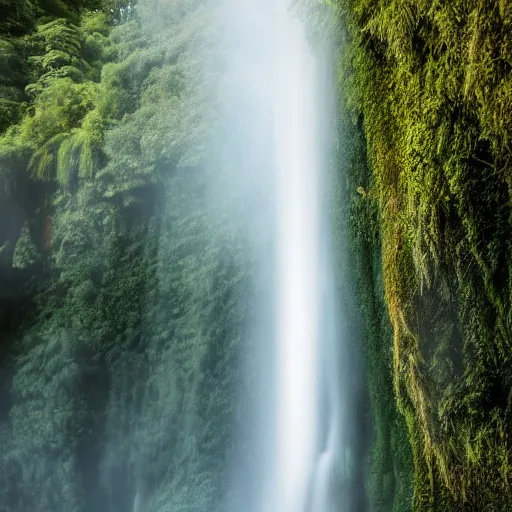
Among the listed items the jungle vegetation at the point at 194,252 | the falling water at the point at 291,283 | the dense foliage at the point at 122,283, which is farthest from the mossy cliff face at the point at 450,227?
the dense foliage at the point at 122,283

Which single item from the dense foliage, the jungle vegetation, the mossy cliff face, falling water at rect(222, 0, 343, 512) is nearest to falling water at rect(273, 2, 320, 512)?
falling water at rect(222, 0, 343, 512)

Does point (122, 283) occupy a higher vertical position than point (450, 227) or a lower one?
higher

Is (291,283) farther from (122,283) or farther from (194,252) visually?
(122,283)

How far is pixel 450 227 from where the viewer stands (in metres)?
1.94

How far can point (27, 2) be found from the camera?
5789 millimetres

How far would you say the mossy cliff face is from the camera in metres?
1.79

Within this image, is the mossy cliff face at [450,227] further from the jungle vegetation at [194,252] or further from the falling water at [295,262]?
the falling water at [295,262]

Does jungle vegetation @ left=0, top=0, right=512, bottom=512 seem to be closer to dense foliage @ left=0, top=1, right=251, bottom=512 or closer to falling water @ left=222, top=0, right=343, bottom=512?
dense foliage @ left=0, top=1, right=251, bottom=512

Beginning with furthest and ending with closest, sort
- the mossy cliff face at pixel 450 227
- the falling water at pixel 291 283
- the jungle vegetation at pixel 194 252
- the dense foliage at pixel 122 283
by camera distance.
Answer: the dense foliage at pixel 122 283 → the falling water at pixel 291 283 → the jungle vegetation at pixel 194 252 → the mossy cliff face at pixel 450 227

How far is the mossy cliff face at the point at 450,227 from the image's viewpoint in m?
1.79

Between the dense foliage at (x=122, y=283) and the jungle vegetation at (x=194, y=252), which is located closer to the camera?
the jungle vegetation at (x=194, y=252)

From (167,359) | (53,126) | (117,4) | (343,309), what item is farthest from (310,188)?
(117,4)

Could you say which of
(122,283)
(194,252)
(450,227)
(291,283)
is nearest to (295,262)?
(291,283)

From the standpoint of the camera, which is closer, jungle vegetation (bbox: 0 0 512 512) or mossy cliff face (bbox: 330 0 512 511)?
mossy cliff face (bbox: 330 0 512 511)
